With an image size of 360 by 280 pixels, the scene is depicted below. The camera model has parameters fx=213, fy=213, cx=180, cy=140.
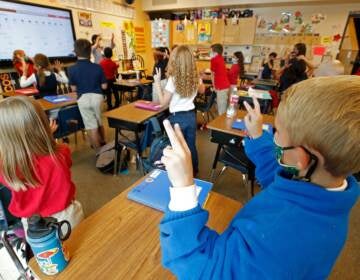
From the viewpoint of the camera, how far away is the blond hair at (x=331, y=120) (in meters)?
0.43

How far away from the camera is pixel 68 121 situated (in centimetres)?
278

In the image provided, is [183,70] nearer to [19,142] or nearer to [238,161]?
[238,161]

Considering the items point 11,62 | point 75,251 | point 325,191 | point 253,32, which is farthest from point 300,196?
point 253,32

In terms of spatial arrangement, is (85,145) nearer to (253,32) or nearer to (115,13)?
(115,13)

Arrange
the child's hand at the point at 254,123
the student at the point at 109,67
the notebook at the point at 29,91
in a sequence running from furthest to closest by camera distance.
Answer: the student at the point at 109,67 → the notebook at the point at 29,91 → the child's hand at the point at 254,123

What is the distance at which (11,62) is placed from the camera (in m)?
4.04

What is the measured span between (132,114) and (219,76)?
2.20 m

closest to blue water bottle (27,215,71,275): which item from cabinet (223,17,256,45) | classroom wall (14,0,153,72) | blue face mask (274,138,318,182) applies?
blue face mask (274,138,318,182)

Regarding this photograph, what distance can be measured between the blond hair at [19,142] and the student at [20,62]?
11.0ft

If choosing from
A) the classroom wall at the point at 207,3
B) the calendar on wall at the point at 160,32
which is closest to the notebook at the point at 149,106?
the classroom wall at the point at 207,3

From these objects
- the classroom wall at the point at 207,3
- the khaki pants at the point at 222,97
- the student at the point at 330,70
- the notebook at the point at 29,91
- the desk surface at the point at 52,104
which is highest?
the classroom wall at the point at 207,3

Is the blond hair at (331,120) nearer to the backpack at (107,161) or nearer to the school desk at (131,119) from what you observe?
the school desk at (131,119)

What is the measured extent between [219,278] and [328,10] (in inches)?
287

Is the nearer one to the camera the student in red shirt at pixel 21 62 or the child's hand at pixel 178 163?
the child's hand at pixel 178 163
